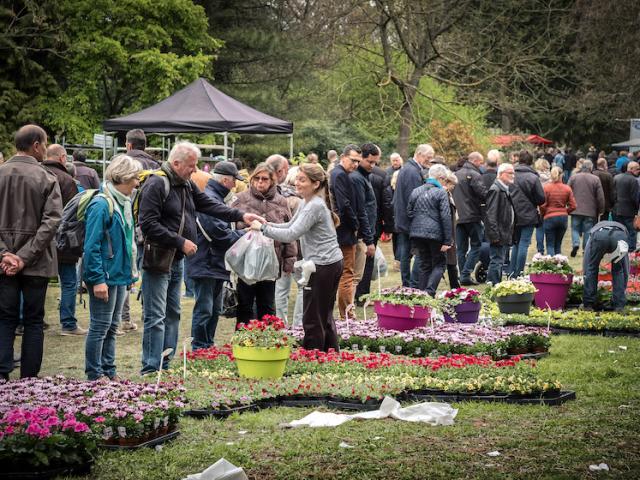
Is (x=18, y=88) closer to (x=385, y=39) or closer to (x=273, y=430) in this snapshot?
(x=385, y=39)

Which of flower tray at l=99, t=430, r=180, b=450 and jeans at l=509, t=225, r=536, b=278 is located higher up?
jeans at l=509, t=225, r=536, b=278

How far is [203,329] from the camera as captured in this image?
9.94 meters

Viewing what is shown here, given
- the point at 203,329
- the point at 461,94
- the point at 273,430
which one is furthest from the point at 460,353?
the point at 461,94

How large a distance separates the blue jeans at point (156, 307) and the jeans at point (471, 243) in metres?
8.86

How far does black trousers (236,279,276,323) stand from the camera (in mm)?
10031

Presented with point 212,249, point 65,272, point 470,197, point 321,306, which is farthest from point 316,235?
point 470,197

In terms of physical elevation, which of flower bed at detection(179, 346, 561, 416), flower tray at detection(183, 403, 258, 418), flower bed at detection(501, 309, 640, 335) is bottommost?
flower tray at detection(183, 403, 258, 418)

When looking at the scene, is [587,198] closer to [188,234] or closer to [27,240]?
[188,234]

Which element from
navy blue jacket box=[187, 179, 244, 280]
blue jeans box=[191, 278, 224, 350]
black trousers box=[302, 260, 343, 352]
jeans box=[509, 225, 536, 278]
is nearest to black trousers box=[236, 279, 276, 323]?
blue jeans box=[191, 278, 224, 350]

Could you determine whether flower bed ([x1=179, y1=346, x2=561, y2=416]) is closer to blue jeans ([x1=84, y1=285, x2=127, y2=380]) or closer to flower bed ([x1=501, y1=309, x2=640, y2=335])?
blue jeans ([x1=84, y1=285, x2=127, y2=380])

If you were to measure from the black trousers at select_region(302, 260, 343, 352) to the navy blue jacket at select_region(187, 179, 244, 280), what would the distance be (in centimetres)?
106

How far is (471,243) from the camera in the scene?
16.9 metres

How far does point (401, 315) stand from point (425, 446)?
475 centimetres

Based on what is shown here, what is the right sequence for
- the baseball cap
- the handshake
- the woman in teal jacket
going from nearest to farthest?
1. the handshake
2. the woman in teal jacket
3. the baseball cap
